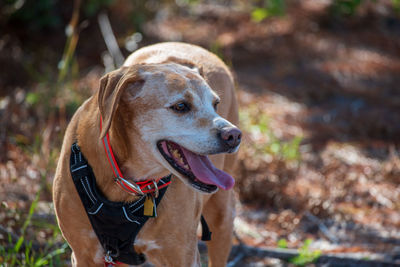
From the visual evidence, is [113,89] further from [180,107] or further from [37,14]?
[37,14]

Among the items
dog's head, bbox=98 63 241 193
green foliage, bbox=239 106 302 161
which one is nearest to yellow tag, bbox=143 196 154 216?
dog's head, bbox=98 63 241 193

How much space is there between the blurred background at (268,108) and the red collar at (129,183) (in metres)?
0.97

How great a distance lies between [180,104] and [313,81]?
5.59m

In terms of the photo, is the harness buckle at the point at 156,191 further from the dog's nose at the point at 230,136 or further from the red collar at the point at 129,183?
the dog's nose at the point at 230,136

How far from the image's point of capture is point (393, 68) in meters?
8.52

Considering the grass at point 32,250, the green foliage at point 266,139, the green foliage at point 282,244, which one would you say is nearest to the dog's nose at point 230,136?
the grass at point 32,250

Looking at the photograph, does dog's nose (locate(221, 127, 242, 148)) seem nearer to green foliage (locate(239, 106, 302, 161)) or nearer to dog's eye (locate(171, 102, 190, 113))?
dog's eye (locate(171, 102, 190, 113))

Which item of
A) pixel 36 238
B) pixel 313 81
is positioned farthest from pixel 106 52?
pixel 36 238

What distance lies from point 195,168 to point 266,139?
3605 millimetres

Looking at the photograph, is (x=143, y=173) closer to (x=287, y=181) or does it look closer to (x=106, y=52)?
(x=287, y=181)

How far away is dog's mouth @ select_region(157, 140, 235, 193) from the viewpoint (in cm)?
268

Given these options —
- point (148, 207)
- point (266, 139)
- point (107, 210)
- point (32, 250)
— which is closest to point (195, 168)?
point (148, 207)

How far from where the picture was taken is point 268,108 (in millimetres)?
7176

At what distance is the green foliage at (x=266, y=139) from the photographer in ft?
18.9
